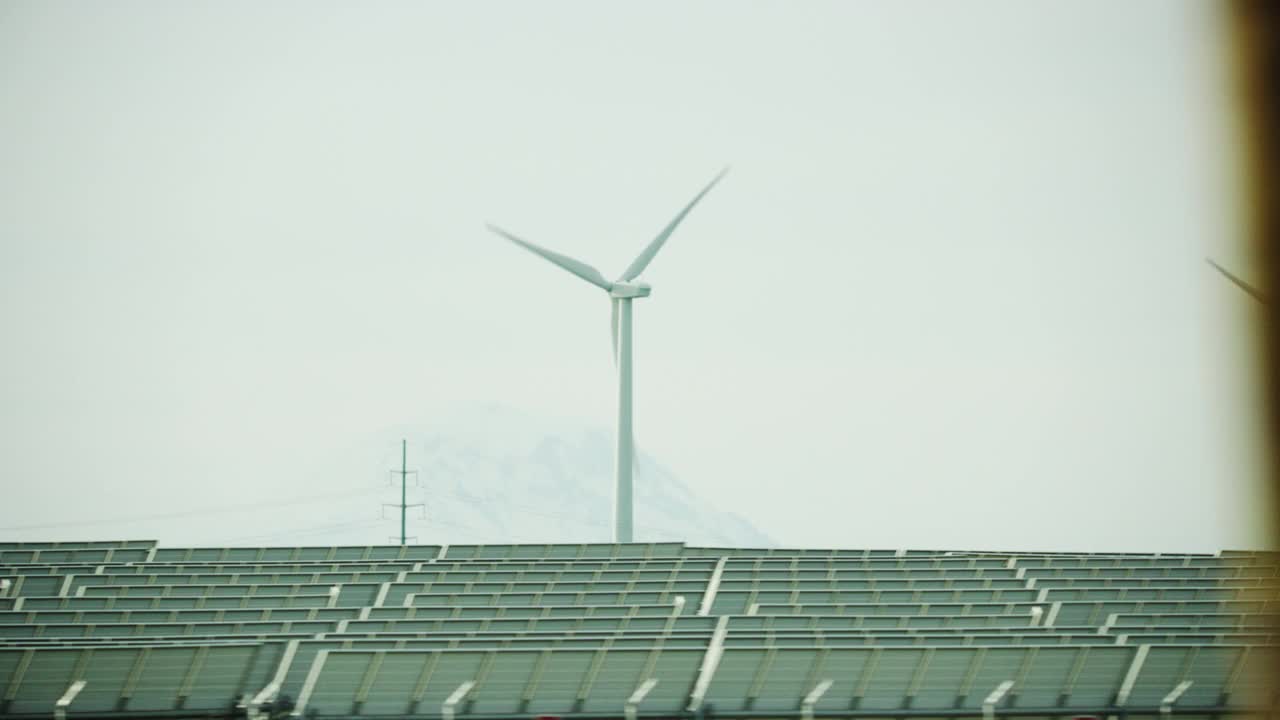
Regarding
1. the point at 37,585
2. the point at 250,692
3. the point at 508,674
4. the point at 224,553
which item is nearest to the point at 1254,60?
the point at 508,674

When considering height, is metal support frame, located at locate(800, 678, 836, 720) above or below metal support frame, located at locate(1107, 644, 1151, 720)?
below

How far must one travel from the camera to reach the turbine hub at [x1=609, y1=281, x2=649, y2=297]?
58.2 metres

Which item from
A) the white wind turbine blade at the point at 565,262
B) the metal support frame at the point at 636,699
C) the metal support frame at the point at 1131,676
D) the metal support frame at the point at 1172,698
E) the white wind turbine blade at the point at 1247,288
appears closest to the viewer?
the white wind turbine blade at the point at 1247,288

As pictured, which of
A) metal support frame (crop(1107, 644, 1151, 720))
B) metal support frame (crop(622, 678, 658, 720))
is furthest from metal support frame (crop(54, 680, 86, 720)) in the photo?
metal support frame (crop(1107, 644, 1151, 720))

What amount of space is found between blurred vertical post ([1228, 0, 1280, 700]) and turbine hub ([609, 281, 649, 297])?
174 ft

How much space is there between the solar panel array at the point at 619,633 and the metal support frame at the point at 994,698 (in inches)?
1.5

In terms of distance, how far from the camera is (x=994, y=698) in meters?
23.4

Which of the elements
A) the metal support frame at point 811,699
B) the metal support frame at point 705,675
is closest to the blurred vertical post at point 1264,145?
the metal support frame at point 705,675

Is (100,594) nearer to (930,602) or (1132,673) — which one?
(930,602)

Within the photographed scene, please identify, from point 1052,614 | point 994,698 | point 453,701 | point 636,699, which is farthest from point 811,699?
point 1052,614

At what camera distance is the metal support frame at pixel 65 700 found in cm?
2305

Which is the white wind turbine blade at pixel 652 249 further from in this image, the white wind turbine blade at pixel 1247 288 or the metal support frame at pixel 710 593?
the white wind turbine blade at pixel 1247 288

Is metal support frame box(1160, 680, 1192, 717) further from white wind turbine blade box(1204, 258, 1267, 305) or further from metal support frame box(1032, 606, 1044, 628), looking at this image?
white wind turbine blade box(1204, 258, 1267, 305)

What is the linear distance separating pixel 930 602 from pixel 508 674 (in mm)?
15836
